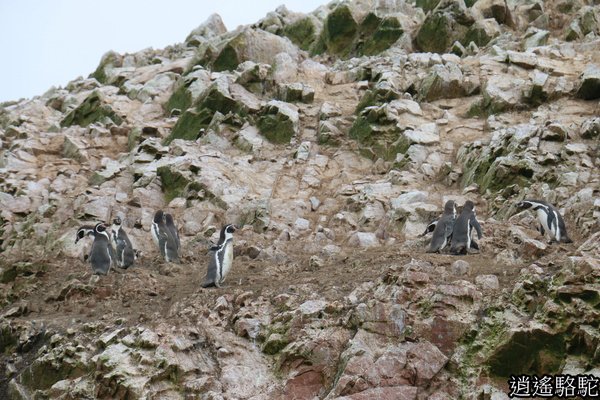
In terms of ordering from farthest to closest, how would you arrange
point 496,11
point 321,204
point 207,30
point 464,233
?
point 207,30 → point 496,11 → point 321,204 → point 464,233

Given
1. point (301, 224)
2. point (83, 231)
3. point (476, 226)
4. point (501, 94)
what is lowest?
point (301, 224)

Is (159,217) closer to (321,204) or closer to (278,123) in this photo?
(321,204)

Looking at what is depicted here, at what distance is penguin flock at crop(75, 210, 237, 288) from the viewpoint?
1392 cm

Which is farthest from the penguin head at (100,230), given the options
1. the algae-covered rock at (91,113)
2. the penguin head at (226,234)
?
the algae-covered rock at (91,113)

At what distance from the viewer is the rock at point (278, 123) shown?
21.7 metres

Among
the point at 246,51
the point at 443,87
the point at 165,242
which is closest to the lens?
the point at 165,242

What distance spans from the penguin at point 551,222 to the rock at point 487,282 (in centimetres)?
272

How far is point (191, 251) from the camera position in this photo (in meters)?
16.6

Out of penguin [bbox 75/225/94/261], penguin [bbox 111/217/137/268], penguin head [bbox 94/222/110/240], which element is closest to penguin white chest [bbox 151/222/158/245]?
penguin [bbox 111/217/137/268]

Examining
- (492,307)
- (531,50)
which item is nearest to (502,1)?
(531,50)

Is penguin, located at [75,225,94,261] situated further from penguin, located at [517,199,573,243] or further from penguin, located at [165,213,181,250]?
penguin, located at [517,199,573,243]

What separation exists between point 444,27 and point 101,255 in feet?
59.1

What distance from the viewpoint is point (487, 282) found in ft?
35.4

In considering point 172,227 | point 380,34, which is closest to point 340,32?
point 380,34
